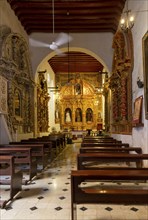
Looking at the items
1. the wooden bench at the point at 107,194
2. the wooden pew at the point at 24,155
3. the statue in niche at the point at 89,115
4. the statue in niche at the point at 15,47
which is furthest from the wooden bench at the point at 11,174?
the statue in niche at the point at 89,115

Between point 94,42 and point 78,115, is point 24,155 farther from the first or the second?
point 78,115

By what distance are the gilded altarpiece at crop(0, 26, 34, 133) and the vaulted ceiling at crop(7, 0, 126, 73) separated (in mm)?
1302

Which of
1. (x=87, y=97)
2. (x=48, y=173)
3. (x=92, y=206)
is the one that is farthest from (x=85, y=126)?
(x=92, y=206)

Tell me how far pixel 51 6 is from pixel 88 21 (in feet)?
6.82

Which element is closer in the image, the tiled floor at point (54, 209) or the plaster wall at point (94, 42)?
the tiled floor at point (54, 209)

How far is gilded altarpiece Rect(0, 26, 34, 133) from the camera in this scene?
8.15 m

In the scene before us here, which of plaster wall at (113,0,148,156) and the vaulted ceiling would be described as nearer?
plaster wall at (113,0,148,156)

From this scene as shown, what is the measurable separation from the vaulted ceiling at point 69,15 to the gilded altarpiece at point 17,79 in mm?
1302

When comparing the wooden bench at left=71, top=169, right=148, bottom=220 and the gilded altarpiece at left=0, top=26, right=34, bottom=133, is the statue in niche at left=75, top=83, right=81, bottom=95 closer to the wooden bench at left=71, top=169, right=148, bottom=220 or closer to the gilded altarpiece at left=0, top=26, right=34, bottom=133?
the gilded altarpiece at left=0, top=26, right=34, bottom=133

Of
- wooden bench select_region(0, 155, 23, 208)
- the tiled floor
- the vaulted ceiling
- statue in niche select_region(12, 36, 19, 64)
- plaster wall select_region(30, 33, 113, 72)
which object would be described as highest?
the vaulted ceiling

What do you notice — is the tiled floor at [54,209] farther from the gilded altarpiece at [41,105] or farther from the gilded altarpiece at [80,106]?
the gilded altarpiece at [80,106]

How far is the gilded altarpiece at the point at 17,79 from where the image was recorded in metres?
8.15

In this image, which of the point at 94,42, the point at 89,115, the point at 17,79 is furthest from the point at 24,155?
the point at 89,115

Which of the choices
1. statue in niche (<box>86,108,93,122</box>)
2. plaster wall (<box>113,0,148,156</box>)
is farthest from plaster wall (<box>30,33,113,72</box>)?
statue in niche (<box>86,108,93,122</box>)
